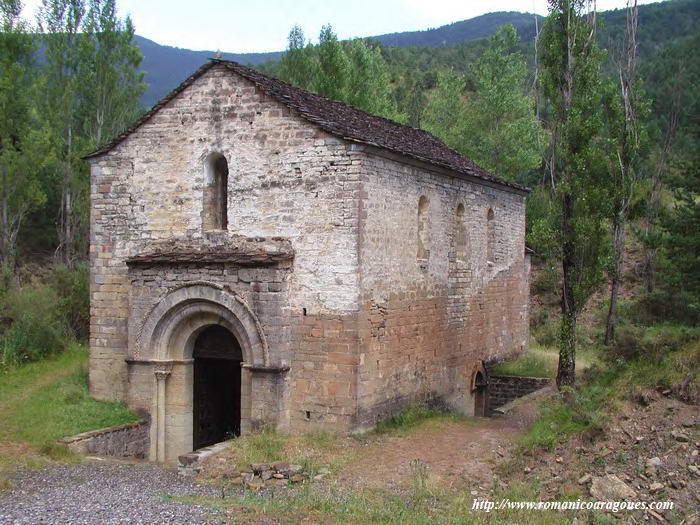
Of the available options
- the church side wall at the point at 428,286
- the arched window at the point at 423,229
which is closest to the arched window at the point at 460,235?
the church side wall at the point at 428,286

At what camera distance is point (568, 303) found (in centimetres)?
1449

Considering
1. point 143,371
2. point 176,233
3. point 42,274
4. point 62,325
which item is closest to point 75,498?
point 143,371

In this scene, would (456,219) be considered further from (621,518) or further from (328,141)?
(621,518)

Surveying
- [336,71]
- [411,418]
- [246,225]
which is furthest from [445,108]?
[411,418]

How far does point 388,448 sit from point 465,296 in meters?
5.53

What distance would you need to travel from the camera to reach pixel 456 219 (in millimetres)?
15883

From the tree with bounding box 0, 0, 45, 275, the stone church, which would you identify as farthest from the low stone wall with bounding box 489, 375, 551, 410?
the tree with bounding box 0, 0, 45, 275

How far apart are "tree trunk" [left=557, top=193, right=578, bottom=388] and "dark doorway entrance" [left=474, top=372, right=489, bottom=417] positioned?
10.1 ft

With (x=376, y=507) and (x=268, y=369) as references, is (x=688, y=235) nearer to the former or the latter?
(x=268, y=369)

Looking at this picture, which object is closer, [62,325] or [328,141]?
[328,141]

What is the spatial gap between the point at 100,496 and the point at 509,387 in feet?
36.7

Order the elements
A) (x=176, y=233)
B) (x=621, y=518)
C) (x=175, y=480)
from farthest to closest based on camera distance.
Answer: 1. (x=176, y=233)
2. (x=175, y=480)
3. (x=621, y=518)

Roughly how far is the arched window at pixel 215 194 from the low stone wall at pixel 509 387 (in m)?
8.39

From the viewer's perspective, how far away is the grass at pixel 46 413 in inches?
458
